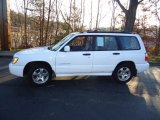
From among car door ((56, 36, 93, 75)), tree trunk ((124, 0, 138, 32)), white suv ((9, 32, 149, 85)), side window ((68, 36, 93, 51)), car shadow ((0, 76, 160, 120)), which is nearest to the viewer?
car shadow ((0, 76, 160, 120))

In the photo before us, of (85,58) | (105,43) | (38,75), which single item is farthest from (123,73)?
(38,75)

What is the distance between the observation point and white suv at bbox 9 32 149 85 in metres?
7.76

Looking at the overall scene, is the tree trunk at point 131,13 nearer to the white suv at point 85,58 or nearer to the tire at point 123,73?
the white suv at point 85,58

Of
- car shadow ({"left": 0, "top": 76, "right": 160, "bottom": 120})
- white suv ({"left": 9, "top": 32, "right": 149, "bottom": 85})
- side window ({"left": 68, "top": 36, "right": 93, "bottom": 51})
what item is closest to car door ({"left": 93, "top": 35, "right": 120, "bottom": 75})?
white suv ({"left": 9, "top": 32, "right": 149, "bottom": 85})

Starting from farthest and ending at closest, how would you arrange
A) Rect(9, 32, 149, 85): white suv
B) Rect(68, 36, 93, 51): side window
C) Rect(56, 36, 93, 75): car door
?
Rect(68, 36, 93, 51): side window < Rect(56, 36, 93, 75): car door < Rect(9, 32, 149, 85): white suv

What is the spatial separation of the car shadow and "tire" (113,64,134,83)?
0.25 meters

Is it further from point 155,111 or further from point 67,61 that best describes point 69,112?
point 67,61

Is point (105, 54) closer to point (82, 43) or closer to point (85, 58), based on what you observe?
point (85, 58)

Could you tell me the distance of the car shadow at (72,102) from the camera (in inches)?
215

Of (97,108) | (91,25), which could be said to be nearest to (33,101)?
(97,108)

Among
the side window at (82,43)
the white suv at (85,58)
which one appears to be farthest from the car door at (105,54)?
the side window at (82,43)

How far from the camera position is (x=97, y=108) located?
234 inches

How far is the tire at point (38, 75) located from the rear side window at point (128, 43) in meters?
2.63

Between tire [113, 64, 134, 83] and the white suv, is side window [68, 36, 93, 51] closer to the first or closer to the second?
the white suv
